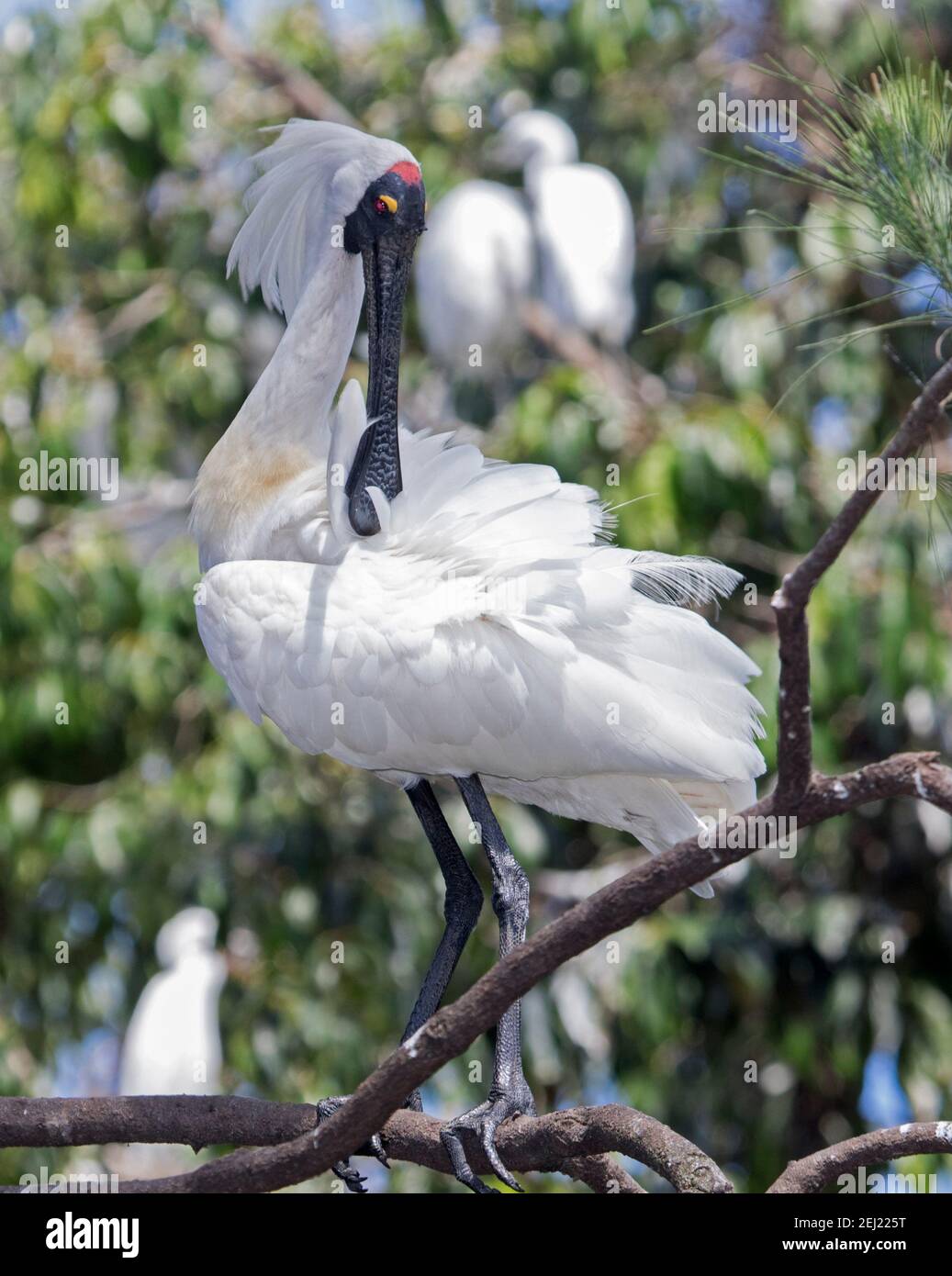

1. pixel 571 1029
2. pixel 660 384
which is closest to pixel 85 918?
pixel 571 1029

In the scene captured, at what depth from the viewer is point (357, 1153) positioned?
7.77 feet

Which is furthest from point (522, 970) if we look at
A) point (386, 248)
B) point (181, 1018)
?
point (181, 1018)

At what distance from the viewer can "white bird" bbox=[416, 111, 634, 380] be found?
490cm

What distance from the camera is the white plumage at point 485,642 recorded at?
248 cm

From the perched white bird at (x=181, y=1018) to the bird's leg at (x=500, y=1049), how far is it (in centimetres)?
195

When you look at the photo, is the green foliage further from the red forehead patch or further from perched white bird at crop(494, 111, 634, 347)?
the red forehead patch

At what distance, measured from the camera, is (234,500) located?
2.85 m

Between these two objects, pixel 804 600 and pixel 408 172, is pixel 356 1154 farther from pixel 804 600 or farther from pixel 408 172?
pixel 408 172

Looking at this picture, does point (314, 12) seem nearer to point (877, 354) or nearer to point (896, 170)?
point (877, 354)

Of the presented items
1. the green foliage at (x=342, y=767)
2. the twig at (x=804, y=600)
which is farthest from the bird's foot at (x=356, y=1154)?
the green foliage at (x=342, y=767)

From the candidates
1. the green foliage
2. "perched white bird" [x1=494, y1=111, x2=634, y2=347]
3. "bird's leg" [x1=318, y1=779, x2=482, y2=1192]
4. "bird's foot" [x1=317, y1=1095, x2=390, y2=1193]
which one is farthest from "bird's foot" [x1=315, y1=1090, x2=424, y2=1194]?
"perched white bird" [x1=494, y1=111, x2=634, y2=347]

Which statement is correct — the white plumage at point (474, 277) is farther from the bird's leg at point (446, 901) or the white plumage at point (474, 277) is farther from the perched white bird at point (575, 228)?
the bird's leg at point (446, 901)

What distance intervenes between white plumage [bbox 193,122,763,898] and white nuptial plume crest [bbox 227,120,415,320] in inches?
12.8
